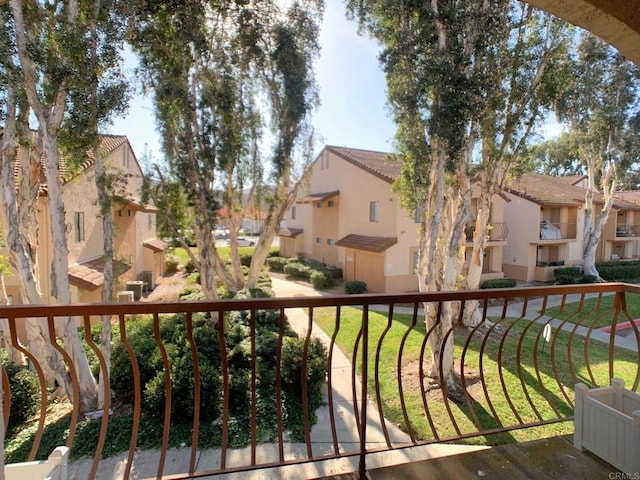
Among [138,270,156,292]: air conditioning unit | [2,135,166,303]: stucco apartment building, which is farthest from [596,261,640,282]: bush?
[138,270,156,292]: air conditioning unit

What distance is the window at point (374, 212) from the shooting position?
15938 mm

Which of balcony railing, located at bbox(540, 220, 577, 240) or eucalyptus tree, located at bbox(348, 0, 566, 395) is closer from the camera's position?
eucalyptus tree, located at bbox(348, 0, 566, 395)

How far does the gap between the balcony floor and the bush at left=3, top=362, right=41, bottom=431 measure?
5.94 meters

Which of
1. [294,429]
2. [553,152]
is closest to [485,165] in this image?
[294,429]

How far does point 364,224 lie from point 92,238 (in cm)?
1105

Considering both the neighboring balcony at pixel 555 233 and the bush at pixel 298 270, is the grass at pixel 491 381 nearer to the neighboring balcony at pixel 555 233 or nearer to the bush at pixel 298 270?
the bush at pixel 298 270

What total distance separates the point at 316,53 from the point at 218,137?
373 centimetres

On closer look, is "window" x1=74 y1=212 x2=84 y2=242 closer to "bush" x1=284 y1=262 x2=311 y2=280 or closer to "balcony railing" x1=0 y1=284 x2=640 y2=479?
"balcony railing" x1=0 y1=284 x2=640 y2=479

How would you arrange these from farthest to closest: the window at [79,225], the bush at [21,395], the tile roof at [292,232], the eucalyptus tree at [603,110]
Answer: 1. the tile roof at [292,232]
2. the eucalyptus tree at [603,110]
3. the window at [79,225]
4. the bush at [21,395]

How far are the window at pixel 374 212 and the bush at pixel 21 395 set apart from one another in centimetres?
1308

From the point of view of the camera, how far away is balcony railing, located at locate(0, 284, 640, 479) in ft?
6.23

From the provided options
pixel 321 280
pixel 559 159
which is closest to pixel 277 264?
pixel 321 280

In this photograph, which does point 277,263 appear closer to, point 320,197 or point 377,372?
point 320,197

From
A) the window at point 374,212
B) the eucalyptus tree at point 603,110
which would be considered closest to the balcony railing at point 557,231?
the eucalyptus tree at point 603,110
